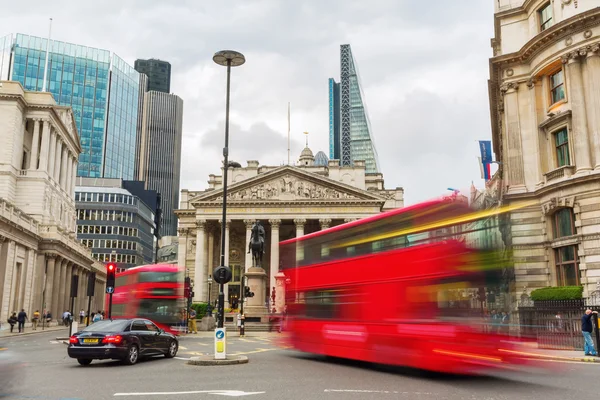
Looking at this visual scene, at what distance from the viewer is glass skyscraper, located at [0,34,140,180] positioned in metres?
→ 133

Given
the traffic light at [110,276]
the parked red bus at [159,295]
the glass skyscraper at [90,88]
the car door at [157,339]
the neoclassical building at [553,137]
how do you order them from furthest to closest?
→ the glass skyscraper at [90,88] < the neoclassical building at [553,137] < the parked red bus at [159,295] < the traffic light at [110,276] < the car door at [157,339]

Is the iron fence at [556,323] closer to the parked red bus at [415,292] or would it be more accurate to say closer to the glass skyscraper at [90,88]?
the parked red bus at [415,292]

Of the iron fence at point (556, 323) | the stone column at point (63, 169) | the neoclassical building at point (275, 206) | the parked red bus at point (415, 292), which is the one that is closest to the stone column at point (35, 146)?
the stone column at point (63, 169)

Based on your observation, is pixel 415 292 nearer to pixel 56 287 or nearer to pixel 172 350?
pixel 172 350

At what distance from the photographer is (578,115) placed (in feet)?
93.9

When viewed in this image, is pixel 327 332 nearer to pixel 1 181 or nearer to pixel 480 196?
pixel 480 196

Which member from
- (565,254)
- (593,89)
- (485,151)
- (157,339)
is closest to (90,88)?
(485,151)

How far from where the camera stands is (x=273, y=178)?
2906 inches

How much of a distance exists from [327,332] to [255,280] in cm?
2499

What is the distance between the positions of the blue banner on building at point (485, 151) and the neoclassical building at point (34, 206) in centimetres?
3623

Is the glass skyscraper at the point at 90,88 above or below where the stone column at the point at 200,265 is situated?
above

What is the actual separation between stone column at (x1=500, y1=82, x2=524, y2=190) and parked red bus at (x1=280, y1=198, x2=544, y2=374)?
65.3 feet

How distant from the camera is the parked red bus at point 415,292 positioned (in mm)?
11352

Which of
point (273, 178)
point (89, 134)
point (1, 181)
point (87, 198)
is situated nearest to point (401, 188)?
point (273, 178)
